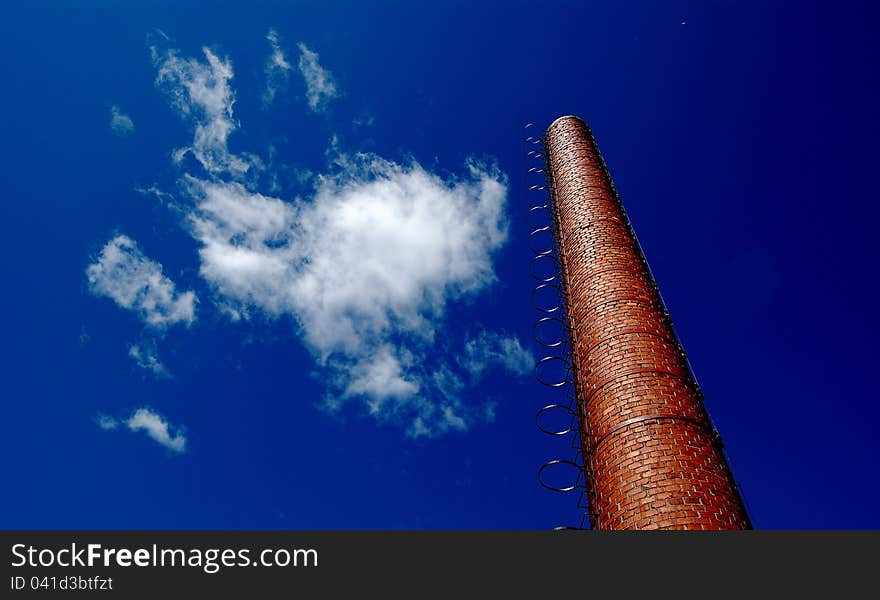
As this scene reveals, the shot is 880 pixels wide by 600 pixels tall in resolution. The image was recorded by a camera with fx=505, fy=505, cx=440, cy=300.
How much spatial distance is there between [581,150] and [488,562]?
868cm

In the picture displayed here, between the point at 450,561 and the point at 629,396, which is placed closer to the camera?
the point at 450,561

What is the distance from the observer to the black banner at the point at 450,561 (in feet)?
13.9

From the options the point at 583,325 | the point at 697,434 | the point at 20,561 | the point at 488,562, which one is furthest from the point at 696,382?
the point at 20,561

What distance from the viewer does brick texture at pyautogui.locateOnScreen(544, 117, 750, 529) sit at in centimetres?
511

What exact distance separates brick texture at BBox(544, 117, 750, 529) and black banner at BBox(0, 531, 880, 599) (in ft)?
1.96

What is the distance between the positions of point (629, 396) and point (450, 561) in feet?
9.64

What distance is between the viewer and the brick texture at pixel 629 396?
5109 millimetres

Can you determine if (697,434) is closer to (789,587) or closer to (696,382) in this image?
(696,382)

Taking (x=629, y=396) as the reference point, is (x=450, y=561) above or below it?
below

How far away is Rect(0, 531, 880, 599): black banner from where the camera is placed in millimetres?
4230

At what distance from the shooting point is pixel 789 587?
419cm

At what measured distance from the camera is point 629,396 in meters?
6.07

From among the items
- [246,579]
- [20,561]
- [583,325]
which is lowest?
[246,579]

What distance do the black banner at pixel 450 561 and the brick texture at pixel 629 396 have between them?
60 centimetres
